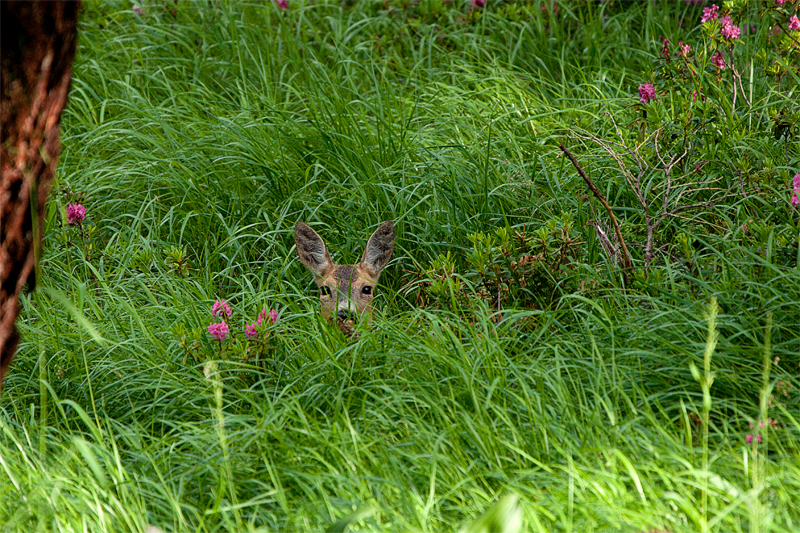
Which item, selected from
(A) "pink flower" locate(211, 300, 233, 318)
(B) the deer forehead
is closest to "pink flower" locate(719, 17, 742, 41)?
(B) the deer forehead

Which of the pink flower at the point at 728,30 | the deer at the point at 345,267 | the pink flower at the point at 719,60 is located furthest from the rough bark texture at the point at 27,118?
the pink flower at the point at 719,60

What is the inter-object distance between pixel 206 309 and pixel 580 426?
2.00 m

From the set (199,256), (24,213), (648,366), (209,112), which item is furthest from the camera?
(209,112)

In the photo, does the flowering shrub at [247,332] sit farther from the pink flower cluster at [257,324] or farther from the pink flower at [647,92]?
the pink flower at [647,92]

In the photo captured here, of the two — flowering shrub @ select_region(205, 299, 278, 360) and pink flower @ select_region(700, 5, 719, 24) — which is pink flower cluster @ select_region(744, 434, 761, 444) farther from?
pink flower @ select_region(700, 5, 719, 24)

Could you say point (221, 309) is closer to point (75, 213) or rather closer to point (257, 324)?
point (257, 324)

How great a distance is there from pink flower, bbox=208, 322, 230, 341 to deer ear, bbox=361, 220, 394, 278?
1.16 m

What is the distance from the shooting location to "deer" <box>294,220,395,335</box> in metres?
4.57

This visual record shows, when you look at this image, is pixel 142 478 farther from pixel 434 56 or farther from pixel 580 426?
pixel 434 56

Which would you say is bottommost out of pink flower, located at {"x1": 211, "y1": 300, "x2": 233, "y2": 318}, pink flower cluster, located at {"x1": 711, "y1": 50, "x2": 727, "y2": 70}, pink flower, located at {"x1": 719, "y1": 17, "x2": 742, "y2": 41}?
pink flower, located at {"x1": 211, "y1": 300, "x2": 233, "y2": 318}

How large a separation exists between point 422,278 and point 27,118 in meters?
2.60

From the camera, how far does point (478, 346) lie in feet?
11.2

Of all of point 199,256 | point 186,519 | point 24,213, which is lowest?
point 199,256

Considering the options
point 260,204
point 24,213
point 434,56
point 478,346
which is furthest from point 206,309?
point 434,56
